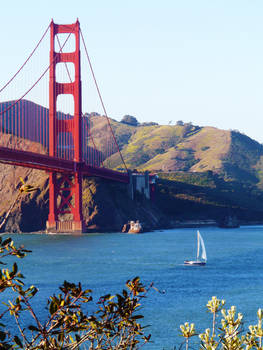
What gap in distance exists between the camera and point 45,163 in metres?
58.7

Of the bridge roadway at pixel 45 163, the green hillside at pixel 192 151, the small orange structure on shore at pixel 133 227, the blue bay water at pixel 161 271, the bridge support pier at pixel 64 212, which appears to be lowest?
the blue bay water at pixel 161 271

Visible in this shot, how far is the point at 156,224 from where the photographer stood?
299 ft

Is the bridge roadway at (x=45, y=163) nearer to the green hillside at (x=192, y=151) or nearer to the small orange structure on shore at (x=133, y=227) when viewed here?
the small orange structure on shore at (x=133, y=227)

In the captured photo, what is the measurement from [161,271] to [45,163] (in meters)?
19.8

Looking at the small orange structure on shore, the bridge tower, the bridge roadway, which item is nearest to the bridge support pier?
the bridge tower

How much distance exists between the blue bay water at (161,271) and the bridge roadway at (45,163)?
690 cm

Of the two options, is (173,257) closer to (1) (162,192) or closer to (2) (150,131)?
(1) (162,192)

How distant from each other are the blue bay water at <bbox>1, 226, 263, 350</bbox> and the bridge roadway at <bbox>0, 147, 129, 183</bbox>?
6903 millimetres

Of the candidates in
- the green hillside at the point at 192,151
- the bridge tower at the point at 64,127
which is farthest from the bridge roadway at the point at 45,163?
the green hillside at the point at 192,151

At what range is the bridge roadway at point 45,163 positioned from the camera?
176 ft

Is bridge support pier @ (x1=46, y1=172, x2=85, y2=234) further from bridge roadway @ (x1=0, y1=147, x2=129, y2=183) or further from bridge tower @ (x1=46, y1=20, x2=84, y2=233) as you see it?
bridge roadway @ (x1=0, y1=147, x2=129, y2=183)

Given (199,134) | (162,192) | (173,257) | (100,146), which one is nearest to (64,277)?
(173,257)

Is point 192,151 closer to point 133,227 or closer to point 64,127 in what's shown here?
point 133,227

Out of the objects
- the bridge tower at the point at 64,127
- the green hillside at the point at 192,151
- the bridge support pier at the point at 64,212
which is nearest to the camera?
the bridge tower at the point at 64,127
